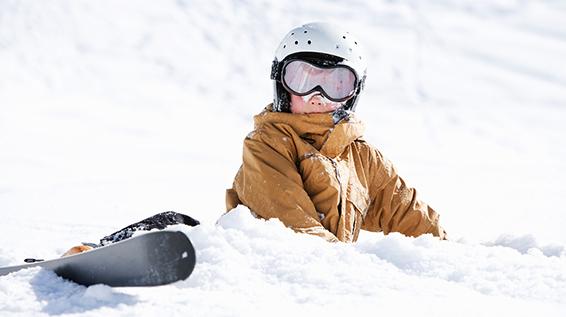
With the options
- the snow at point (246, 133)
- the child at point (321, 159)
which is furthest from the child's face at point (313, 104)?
the snow at point (246, 133)

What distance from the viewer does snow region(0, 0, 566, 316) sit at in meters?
2.10

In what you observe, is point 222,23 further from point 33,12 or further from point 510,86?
point 510,86

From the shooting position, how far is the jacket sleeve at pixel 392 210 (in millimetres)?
3949

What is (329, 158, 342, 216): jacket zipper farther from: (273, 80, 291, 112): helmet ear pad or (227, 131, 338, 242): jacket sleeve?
(273, 80, 291, 112): helmet ear pad

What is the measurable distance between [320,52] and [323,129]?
17.0 inches

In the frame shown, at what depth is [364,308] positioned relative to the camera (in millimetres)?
1938

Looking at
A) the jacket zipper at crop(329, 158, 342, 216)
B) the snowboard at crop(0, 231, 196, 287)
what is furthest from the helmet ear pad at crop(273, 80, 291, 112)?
the snowboard at crop(0, 231, 196, 287)

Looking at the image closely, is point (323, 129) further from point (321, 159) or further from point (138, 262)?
point (138, 262)

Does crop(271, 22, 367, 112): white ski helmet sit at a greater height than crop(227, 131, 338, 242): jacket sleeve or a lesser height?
greater

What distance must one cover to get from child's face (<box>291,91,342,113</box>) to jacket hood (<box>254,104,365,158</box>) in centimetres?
14

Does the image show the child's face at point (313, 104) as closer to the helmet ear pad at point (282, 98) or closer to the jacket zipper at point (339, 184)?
the helmet ear pad at point (282, 98)

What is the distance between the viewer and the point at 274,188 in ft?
10.9

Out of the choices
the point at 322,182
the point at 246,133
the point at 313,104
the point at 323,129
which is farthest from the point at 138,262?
the point at 246,133

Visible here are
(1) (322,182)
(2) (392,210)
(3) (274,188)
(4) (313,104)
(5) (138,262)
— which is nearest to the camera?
(5) (138,262)
